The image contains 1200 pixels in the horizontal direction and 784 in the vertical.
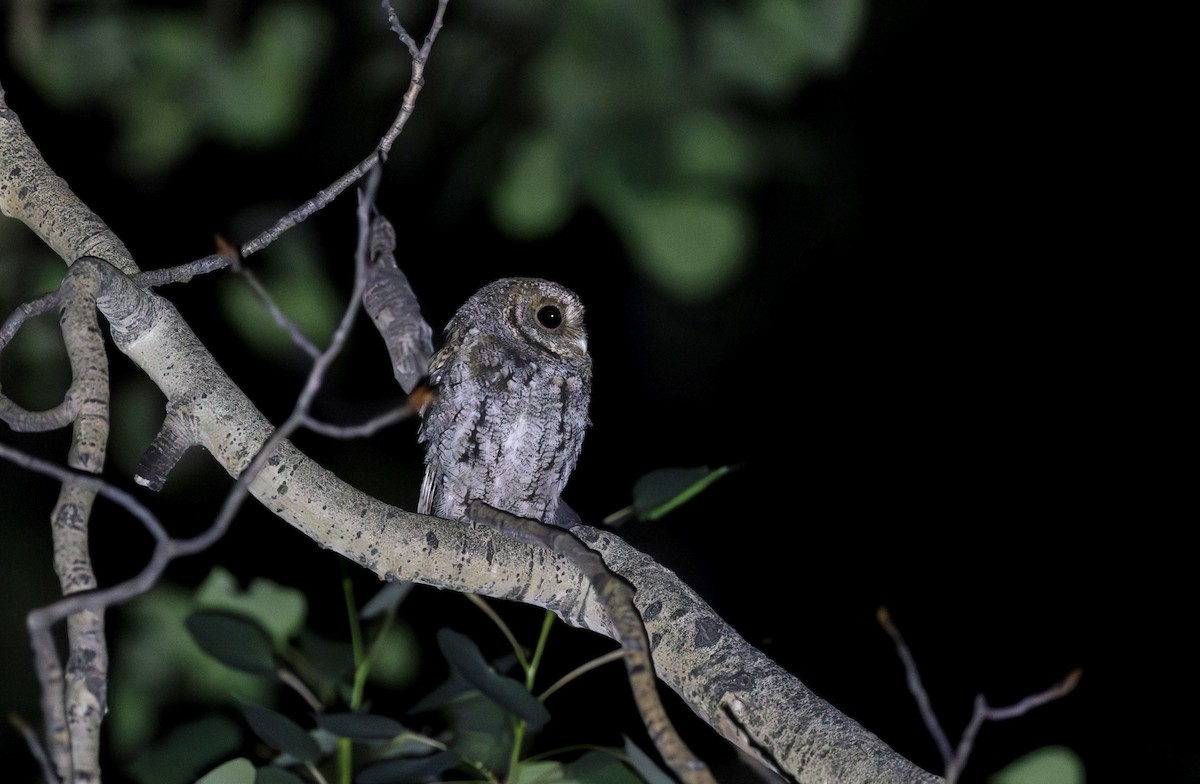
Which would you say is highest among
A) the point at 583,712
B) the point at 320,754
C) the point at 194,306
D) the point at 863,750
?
the point at 194,306

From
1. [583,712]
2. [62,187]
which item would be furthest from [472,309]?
[583,712]

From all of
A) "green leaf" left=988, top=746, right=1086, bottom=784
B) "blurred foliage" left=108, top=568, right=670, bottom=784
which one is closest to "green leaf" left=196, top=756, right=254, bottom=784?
"blurred foliage" left=108, top=568, right=670, bottom=784

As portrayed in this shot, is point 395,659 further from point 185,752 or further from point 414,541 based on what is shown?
point 414,541

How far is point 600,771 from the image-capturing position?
115cm

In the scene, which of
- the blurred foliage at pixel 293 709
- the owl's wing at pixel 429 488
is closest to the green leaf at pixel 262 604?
the blurred foliage at pixel 293 709

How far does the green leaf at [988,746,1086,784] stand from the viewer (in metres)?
0.95

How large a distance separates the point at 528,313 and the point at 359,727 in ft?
2.84

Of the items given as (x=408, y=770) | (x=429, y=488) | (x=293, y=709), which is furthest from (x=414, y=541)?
(x=293, y=709)

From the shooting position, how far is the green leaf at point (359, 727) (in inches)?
42.6

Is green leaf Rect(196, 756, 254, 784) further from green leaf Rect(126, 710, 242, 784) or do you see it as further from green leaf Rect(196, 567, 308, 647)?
green leaf Rect(196, 567, 308, 647)

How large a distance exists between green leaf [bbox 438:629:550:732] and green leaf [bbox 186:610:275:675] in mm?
302

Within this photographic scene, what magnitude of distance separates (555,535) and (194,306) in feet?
5.63

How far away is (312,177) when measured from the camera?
2.15m

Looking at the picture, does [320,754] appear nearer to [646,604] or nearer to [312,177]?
[646,604]
